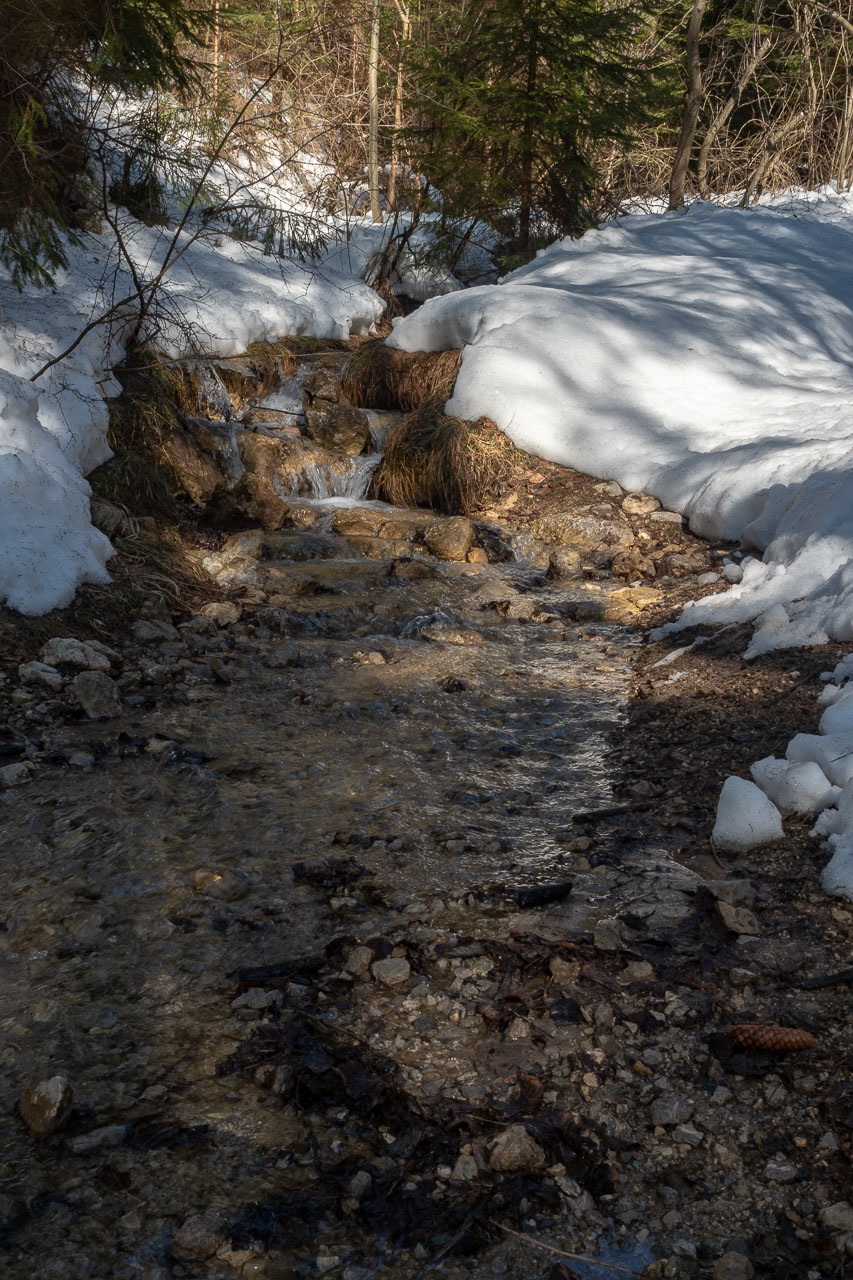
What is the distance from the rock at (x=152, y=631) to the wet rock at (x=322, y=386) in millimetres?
5177

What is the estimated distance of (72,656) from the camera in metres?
4.45

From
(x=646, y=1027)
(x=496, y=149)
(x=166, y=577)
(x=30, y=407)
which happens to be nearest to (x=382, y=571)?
(x=166, y=577)

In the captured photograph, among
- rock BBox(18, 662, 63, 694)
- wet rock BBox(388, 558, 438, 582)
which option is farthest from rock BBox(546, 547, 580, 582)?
rock BBox(18, 662, 63, 694)

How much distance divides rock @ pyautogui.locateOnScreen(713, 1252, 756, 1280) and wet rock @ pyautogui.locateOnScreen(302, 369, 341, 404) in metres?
8.96

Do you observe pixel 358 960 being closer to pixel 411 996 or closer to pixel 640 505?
pixel 411 996

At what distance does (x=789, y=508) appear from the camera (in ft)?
19.6

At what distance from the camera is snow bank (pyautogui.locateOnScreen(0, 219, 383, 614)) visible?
4.83m

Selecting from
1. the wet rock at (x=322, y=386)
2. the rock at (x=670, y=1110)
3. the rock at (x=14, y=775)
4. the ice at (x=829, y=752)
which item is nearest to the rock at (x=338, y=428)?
the wet rock at (x=322, y=386)

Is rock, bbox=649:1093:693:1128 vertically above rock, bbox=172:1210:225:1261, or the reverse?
rock, bbox=649:1093:693:1128

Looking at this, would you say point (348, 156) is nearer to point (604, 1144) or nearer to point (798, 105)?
point (798, 105)

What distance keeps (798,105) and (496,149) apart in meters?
11.3

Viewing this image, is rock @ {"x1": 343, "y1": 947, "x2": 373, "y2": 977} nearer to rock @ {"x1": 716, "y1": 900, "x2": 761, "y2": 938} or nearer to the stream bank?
the stream bank

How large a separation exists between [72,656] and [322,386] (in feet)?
19.8

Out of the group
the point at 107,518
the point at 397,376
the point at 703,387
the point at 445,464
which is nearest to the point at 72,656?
the point at 107,518
